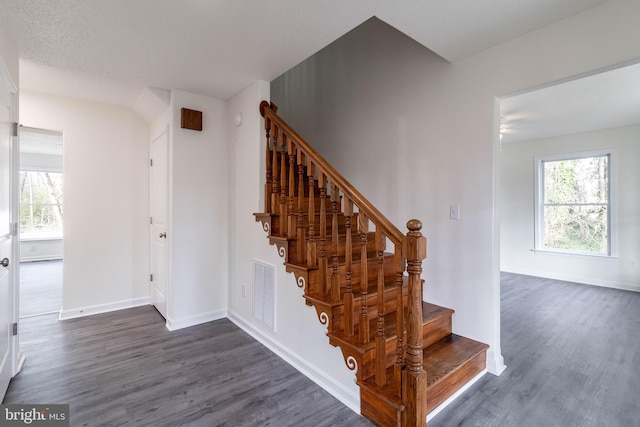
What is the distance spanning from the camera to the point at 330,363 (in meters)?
2.05

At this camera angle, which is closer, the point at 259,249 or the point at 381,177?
the point at 259,249

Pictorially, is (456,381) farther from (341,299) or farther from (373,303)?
(341,299)

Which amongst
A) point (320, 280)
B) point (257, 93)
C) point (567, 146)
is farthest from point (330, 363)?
point (567, 146)

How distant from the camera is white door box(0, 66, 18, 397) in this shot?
73.9 inches

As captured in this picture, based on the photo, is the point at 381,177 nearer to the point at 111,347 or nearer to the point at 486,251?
the point at 486,251

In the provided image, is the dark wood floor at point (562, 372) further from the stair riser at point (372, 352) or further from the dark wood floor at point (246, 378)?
the stair riser at point (372, 352)

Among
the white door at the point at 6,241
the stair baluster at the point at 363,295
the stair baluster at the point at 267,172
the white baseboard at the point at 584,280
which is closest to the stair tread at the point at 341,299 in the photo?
the stair baluster at the point at 363,295

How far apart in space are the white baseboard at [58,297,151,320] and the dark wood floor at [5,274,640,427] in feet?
0.41

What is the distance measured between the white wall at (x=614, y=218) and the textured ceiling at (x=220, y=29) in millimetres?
2903

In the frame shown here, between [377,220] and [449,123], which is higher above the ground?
[449,123]

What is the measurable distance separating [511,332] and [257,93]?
348 cm

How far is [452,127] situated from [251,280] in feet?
7.60

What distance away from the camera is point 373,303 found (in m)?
2.22

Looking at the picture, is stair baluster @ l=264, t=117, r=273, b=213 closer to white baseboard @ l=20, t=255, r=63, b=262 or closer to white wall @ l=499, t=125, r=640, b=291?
white wall @ l=499, t=125, r=640, b=291
